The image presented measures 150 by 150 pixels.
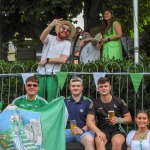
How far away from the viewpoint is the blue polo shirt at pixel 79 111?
7877 mm

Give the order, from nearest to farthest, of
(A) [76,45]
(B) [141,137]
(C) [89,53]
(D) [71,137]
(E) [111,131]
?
(B) [141,137]
(E) [111,131]
(D) [71,137]
(C) [89,53]
(A) [76,45]

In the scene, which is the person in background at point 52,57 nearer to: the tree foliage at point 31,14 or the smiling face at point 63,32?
the smiling face at point 63,32

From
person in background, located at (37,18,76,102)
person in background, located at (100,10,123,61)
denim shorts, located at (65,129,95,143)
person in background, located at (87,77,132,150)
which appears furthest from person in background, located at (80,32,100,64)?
denim shorts, located at (65,129,95,143)

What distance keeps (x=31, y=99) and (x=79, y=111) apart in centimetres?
84

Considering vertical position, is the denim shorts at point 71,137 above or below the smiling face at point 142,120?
below

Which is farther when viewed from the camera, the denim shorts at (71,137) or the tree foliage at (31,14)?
the tree foliage at (31,14)

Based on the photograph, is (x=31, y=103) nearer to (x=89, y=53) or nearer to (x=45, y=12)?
(x=89, y=53)

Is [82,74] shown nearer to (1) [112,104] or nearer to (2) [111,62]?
(2) [111,62]

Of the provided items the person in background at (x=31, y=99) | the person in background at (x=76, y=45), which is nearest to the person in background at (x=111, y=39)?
the person in background at (x=76, y=45)

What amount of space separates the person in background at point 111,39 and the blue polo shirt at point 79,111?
2.42 m

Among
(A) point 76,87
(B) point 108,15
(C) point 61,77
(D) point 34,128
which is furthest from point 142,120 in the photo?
(B) point 108,15

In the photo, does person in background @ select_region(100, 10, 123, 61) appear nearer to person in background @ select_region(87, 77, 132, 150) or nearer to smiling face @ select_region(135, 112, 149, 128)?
person in background @ select_region(87, 77, 132, 150)

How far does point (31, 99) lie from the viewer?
7965 millimetres

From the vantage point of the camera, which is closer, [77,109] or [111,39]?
[77,109]
